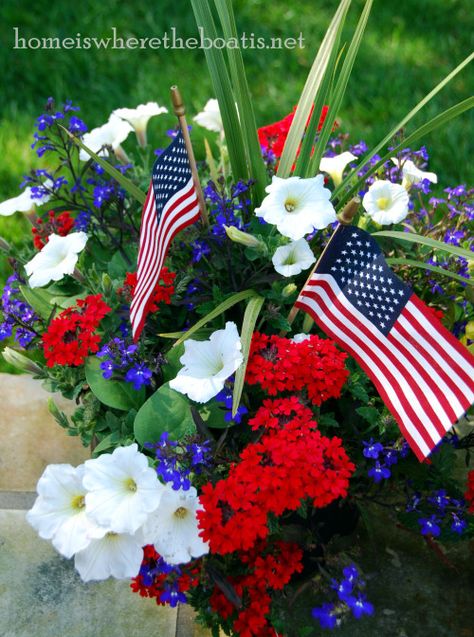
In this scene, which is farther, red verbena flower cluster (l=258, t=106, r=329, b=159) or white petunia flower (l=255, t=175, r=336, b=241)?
red verbena flower cluster (l=258, t=106, r=329, b=159)

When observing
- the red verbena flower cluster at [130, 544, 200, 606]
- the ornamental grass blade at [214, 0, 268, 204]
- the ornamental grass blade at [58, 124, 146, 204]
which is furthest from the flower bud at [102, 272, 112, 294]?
the red verbena flower cluster at [130, 544, 200, 606]

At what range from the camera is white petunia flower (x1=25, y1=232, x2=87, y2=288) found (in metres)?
1.93

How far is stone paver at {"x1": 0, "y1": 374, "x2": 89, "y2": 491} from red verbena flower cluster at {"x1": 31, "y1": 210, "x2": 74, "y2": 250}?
1.77 ft

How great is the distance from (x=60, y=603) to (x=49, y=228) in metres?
1.07

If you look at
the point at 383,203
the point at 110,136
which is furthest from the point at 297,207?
the point at 110,136

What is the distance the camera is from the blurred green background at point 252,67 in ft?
11.8

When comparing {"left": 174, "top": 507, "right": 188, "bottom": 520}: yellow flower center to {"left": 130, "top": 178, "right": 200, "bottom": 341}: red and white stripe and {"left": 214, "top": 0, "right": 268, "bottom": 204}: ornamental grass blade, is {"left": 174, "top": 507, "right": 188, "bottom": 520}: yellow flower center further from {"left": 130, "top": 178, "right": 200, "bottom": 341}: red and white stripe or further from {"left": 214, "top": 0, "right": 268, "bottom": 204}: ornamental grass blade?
{"left": 214, "top": 0, "right": 268, "bottom": 204}: ornamental grass blade

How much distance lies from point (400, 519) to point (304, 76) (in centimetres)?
267

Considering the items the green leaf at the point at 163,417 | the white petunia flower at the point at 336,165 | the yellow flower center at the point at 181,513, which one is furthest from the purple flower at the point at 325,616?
the white petunia flower at the point at 336,165

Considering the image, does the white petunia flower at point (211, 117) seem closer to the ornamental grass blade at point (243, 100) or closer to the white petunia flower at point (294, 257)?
the ornamental grass blade at point (243, 100)

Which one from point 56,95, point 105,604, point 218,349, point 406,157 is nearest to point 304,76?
point 56,95

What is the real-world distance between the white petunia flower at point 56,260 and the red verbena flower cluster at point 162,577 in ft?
2.32

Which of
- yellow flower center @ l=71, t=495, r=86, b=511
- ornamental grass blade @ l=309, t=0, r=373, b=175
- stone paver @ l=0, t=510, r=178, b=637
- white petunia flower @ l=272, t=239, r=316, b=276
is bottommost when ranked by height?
stone paver @ l=0, t=510, r=178, b=637

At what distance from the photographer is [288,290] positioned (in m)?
1.83
